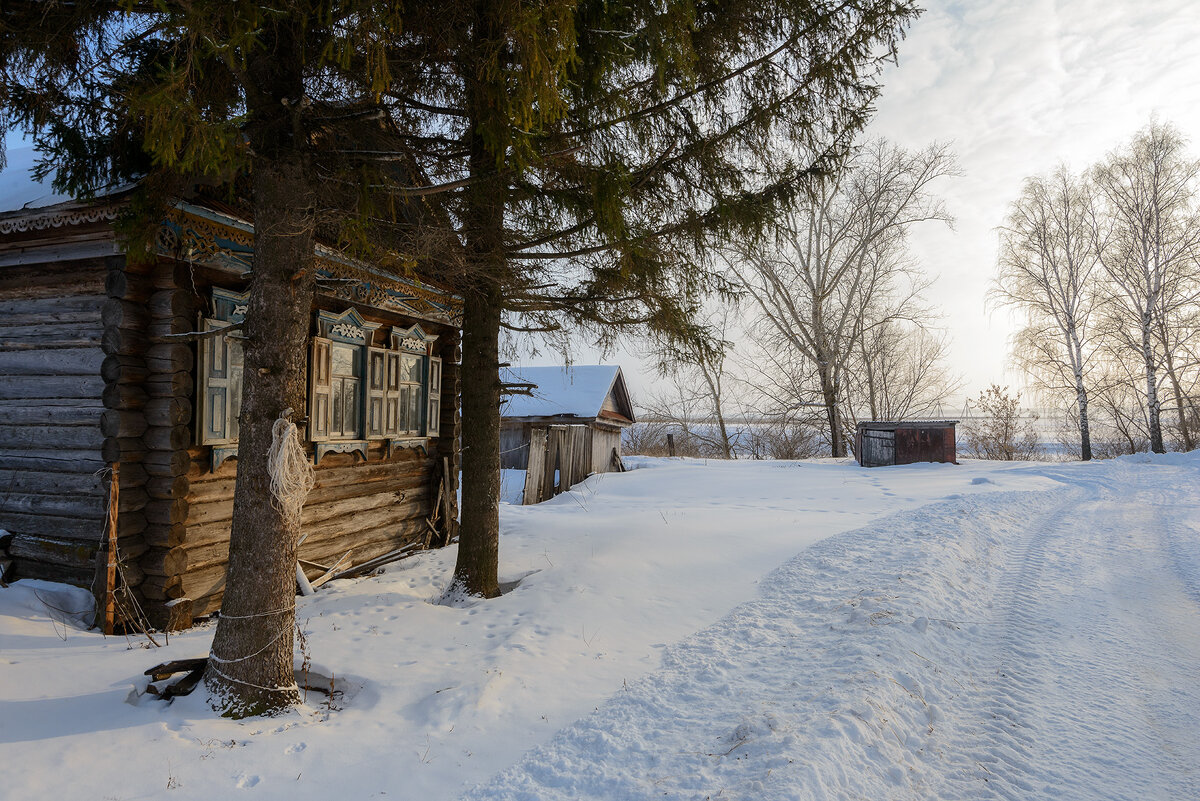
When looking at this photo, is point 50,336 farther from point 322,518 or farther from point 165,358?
point 322,518

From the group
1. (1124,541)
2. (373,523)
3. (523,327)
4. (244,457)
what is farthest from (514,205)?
(1124,541)

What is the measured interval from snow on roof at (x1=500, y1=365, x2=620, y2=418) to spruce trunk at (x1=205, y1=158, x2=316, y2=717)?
16.3 m

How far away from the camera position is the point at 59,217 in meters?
5.11

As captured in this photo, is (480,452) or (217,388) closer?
(217,388)

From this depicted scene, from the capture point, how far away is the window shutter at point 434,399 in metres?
9.46

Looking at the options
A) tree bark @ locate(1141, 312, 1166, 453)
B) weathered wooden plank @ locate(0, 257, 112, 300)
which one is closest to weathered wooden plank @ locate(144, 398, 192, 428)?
weathered wooden plank @ locate(0, 257, 112, 300)

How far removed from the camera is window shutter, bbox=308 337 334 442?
6.95 metres

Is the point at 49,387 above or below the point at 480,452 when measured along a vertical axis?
above

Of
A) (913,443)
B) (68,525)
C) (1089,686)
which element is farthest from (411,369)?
(913,443)

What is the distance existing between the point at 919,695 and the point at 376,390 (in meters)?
6.84

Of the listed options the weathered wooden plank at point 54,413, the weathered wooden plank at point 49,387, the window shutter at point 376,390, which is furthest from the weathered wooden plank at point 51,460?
the window shutter at point 376,390

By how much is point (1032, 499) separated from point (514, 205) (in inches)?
457

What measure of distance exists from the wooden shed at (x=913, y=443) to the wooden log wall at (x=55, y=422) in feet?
65.3

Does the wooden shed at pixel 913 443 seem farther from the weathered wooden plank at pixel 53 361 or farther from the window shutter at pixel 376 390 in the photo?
the weathered wooden plank at pixel 53 361
